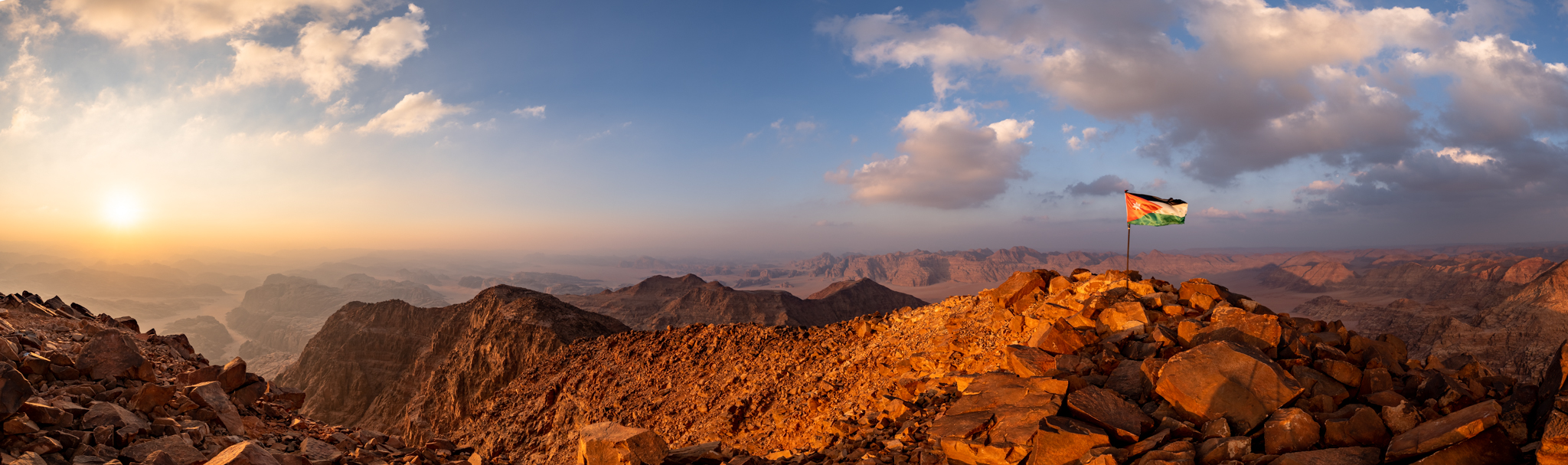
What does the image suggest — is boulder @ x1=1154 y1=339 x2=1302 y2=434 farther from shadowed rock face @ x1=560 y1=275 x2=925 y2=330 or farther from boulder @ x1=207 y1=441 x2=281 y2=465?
shadowed rock face @ x1=560 y1=275 x2=925 y2=330

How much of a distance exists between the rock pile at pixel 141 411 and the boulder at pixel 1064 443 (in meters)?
9.60

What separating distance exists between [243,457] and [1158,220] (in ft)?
69.8

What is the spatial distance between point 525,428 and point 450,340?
3571 cm

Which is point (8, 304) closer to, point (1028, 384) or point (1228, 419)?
point (1028, 384)

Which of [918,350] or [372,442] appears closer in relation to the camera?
[372,442]

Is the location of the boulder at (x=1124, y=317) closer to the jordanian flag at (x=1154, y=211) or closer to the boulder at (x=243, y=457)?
the jordanian flag at (x=1154, y=211)

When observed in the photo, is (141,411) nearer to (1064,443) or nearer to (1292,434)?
(1064,443)

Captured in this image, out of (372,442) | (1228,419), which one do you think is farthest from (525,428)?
(1228,419)

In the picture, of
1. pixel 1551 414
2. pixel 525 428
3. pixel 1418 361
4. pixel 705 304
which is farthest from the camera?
pixel 705 304

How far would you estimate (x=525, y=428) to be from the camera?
1142 inches

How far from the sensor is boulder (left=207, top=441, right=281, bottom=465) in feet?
24.4

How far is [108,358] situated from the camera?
32.6 ft

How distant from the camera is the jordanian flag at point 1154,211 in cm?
1711

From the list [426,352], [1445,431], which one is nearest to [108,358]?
[1445,431]
